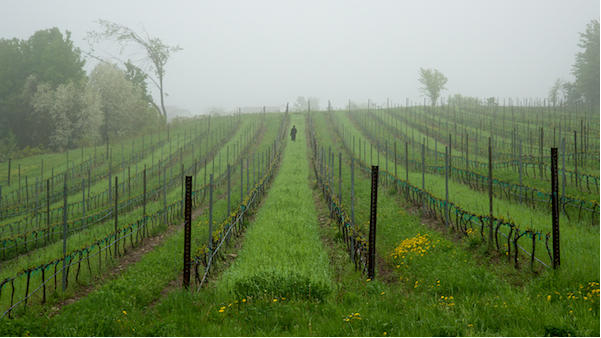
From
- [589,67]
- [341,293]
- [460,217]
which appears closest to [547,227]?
[460,217]

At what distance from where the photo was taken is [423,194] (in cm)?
1398

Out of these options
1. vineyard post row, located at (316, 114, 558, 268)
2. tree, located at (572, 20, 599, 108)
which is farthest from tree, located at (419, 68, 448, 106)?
vineyard post row, located at (316, 114, 558, 268)

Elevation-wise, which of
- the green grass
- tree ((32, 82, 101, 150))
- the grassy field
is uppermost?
tree ((32, 82, 101, 150))

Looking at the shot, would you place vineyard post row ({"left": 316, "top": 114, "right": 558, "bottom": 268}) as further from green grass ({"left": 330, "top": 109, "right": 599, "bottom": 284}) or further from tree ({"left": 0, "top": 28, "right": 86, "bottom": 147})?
tree ({"left": 0, "top": 28, "right": 86, "bottom": 147})

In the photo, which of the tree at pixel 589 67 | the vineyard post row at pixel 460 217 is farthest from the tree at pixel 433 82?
the vineyard post row at pixel 460 217

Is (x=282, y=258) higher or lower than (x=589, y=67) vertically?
lower

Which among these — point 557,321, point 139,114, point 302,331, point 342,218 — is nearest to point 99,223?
point 342,218

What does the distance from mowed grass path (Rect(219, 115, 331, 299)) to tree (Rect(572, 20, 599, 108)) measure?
62310 millimetres

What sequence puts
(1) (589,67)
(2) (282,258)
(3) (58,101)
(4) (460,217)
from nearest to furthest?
(2) (282,258)
(4) (460,217)
(3) (58,101)
(1) (589,67)

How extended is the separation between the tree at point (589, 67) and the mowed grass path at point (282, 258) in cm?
6231

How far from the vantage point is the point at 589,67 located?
5606 cm

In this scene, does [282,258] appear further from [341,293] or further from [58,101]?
[58,101]

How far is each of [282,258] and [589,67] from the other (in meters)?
69.1

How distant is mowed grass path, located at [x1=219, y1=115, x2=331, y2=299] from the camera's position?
7332 millimetres
